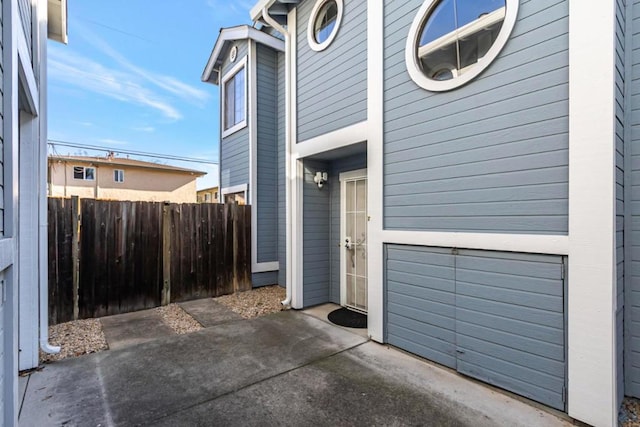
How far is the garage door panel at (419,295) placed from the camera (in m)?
2.99

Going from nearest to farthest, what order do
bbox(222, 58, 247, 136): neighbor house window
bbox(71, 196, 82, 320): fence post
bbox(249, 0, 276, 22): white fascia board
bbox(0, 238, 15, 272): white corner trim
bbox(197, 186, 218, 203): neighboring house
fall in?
1. bbox(0, 238, 15, 272): white corner trim
2. bbox(71, 196, 82, 320): fence post
3. bbox(249, 0, 276, 22): white fascia board
4. bbox(222, 58, 247, 136): neighbor house window
5. bbox(197, 186, 218, 203): neighboring house

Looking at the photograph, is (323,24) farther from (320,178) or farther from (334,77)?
(320,178)

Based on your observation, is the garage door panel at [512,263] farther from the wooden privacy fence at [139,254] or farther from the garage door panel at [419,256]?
the wooden privacy fence at [139,254]

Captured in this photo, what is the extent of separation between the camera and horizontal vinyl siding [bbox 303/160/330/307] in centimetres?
496

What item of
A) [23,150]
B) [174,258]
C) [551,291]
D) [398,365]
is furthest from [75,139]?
[551,291]

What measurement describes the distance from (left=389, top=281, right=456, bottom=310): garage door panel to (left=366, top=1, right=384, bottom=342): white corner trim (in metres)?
0.20

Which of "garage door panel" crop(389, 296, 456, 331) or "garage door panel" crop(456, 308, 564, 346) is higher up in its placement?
"garage door panel" crop(456, 308, 564, 346)

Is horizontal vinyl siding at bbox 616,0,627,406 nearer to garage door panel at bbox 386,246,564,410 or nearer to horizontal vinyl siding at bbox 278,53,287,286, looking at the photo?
garage door panel at bbox 386,246,564,410

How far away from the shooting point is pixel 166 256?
5207 mm

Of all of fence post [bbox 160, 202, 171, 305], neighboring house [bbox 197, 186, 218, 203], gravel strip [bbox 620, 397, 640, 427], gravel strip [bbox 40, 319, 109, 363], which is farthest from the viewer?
neighboring house [bbox 197, 186, 218, 203]

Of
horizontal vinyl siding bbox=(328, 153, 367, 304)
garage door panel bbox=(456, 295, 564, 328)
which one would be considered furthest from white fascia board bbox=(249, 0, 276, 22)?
garage door panel bbox=(456, 295, 564, 328)

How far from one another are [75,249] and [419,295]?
4937 mm

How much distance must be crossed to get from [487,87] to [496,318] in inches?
83.3

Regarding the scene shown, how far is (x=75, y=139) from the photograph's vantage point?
16141mm
